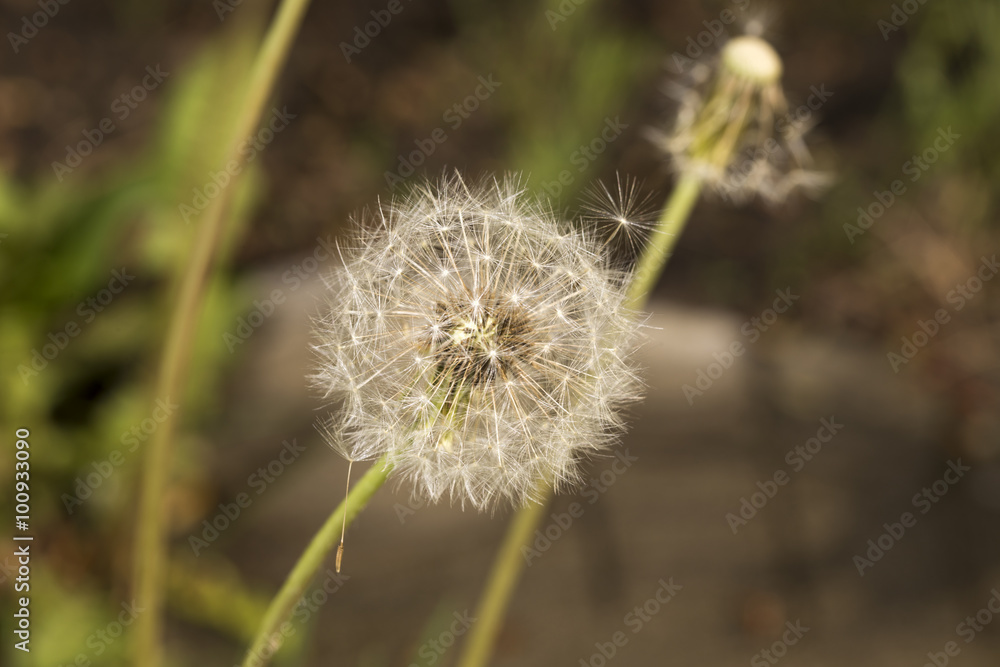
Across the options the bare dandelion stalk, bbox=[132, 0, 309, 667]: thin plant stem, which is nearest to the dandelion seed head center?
the bare dandelion stalk

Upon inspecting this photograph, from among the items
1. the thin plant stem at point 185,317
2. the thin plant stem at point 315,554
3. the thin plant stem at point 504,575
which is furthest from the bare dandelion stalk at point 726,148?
the thin plant stem at point 185,317

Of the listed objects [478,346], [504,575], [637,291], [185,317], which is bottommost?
[504,575]

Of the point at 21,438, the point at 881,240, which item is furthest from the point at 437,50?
the point at 21,438

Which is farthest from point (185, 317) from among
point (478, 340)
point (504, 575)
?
point (504, 575)

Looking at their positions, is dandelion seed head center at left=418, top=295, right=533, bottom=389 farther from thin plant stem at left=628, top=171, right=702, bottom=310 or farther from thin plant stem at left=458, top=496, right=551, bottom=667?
thin plant stem at left=458, top=496, right=551, bottom=667

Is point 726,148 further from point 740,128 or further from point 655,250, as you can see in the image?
point 655,250
